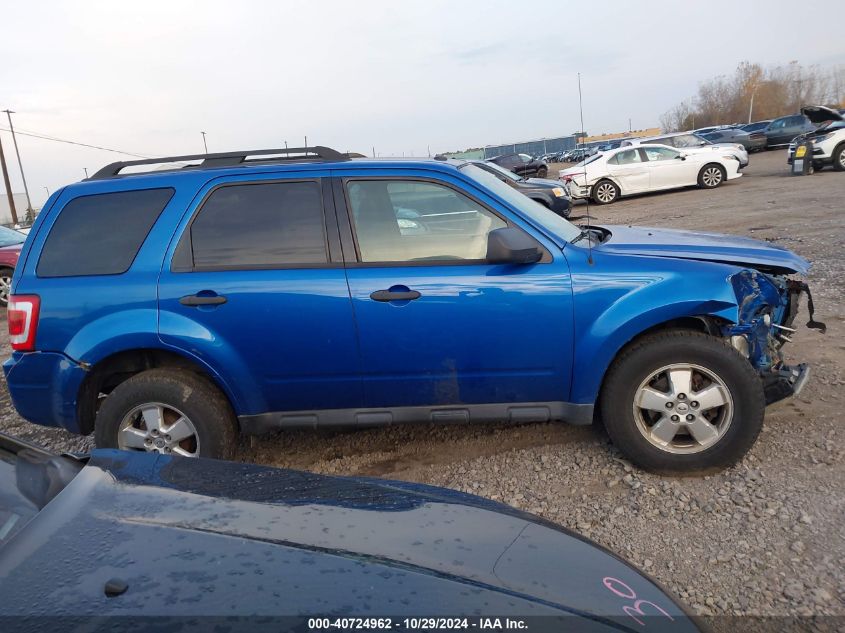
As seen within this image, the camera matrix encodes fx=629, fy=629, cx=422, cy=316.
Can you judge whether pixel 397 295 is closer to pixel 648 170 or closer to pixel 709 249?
pixel 709 249

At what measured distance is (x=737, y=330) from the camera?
11.8 ft

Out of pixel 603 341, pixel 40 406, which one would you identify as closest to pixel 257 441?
pixel 40 406

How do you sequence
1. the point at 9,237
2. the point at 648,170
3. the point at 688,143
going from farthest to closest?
1. the point at 688,143
2. the point at 648,170
3. the point at 9,237

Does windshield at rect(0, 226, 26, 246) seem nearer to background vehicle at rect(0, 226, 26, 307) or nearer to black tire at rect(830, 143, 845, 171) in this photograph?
background vehicle at rect(0, 226, 26, 307)

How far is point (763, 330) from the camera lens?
3.72m

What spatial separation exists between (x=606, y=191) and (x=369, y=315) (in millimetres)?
16493

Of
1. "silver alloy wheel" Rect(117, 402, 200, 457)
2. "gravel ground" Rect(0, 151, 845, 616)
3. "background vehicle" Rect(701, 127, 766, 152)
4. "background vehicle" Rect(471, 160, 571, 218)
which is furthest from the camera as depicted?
"background vehicle" Rect(701, 127, 766, 152)

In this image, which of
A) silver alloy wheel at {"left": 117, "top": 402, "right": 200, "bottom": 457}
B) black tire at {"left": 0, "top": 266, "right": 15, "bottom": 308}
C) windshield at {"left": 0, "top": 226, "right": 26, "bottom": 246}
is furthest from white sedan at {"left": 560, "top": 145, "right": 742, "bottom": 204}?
silver alloy wheel at {"left": 117, "top": 402, "right": 200, "bottom": 457}

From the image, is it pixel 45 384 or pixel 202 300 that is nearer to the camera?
pixel 202 300

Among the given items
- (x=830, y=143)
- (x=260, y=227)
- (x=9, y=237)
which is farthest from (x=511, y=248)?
(x=830, y=143)

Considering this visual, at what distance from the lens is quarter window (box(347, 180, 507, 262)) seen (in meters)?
3.62

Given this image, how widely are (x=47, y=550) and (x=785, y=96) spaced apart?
8778 centimetres

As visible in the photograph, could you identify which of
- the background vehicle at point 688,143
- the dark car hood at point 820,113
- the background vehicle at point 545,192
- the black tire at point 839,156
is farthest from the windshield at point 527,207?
the black tire at point 839,156

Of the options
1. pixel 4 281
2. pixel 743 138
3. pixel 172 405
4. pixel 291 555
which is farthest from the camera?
pixel 743 138
